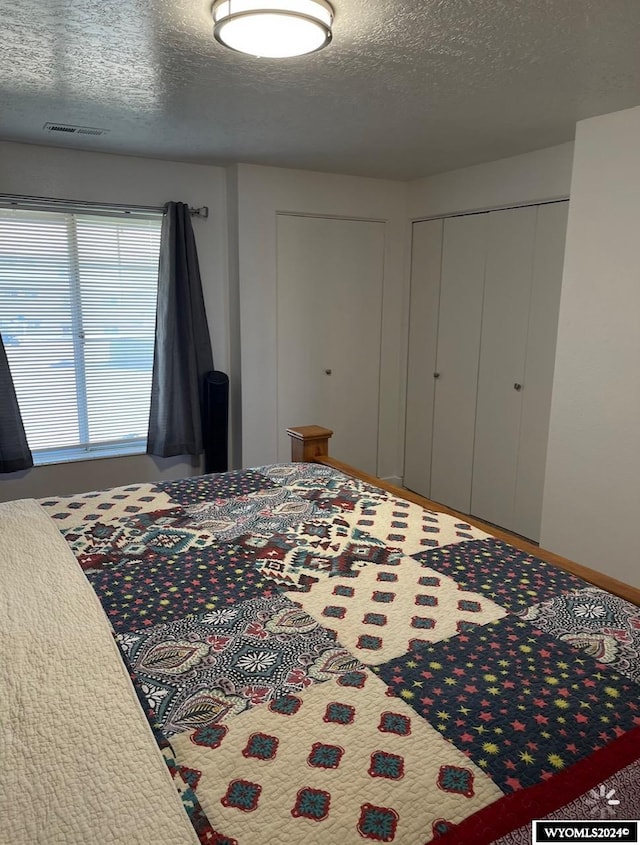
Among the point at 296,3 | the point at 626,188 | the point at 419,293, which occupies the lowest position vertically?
the point at 419,293

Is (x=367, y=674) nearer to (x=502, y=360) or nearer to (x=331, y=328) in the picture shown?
(x=502, y=360)

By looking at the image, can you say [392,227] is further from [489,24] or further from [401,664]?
[401,664]

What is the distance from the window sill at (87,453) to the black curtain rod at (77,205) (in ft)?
4.86

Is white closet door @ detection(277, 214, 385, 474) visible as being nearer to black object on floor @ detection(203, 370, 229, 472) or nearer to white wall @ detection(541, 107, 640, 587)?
black object on floor @ detection(203, 370, 229, 472)

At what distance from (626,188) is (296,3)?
1857 mm

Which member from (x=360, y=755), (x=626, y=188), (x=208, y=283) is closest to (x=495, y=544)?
(x=360, y=755)

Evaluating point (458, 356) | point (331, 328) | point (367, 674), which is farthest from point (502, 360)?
point (367, 674)

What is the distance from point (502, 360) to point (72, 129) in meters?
2.83

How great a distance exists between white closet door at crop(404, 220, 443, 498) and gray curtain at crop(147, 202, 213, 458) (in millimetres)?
1583

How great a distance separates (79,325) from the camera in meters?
3.89

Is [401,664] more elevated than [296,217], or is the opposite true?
[296,217]

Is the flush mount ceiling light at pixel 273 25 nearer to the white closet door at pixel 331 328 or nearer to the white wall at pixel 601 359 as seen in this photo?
the white wall at pixel 601 359

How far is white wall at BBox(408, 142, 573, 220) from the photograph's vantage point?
352 centimetres

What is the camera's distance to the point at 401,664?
140 cm
